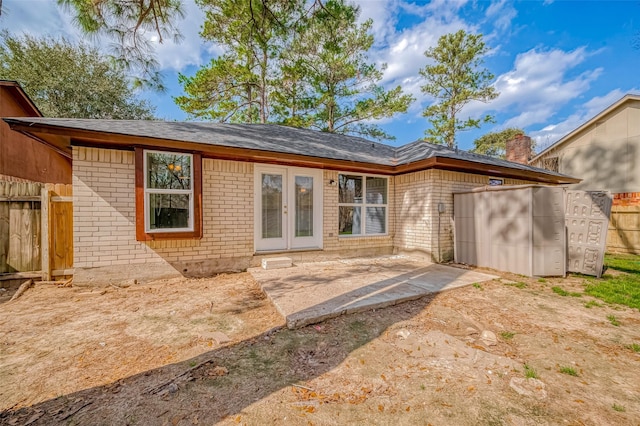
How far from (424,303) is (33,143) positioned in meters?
13.4

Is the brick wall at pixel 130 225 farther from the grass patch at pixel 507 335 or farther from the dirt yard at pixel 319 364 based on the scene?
the grass patch at pixel 507 335

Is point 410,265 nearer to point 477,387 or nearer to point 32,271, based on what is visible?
point 477,387

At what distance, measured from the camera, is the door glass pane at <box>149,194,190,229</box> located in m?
4.92

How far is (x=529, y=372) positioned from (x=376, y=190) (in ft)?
19.2

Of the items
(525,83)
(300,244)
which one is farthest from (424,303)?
(525,83)

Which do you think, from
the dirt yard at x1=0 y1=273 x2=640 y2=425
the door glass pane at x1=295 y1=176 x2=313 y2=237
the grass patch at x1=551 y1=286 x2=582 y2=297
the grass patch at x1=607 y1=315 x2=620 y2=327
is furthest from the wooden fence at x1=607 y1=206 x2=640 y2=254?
the door glass pane at x1=295 y1=176 x2=313 y2=237

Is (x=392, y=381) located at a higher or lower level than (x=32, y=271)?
lower

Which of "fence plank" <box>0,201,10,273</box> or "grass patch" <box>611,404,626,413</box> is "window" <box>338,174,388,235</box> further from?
"fence plank" <box>0,201,10,273</box>

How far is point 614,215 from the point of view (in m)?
8.83

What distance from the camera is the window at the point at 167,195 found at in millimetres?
4727

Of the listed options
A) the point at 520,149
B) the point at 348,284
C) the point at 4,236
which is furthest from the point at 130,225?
the point at 520,149

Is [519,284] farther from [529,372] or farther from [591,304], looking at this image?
[529,372]

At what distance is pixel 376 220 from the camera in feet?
25.3

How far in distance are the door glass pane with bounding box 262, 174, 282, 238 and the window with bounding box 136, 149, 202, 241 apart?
147cm
